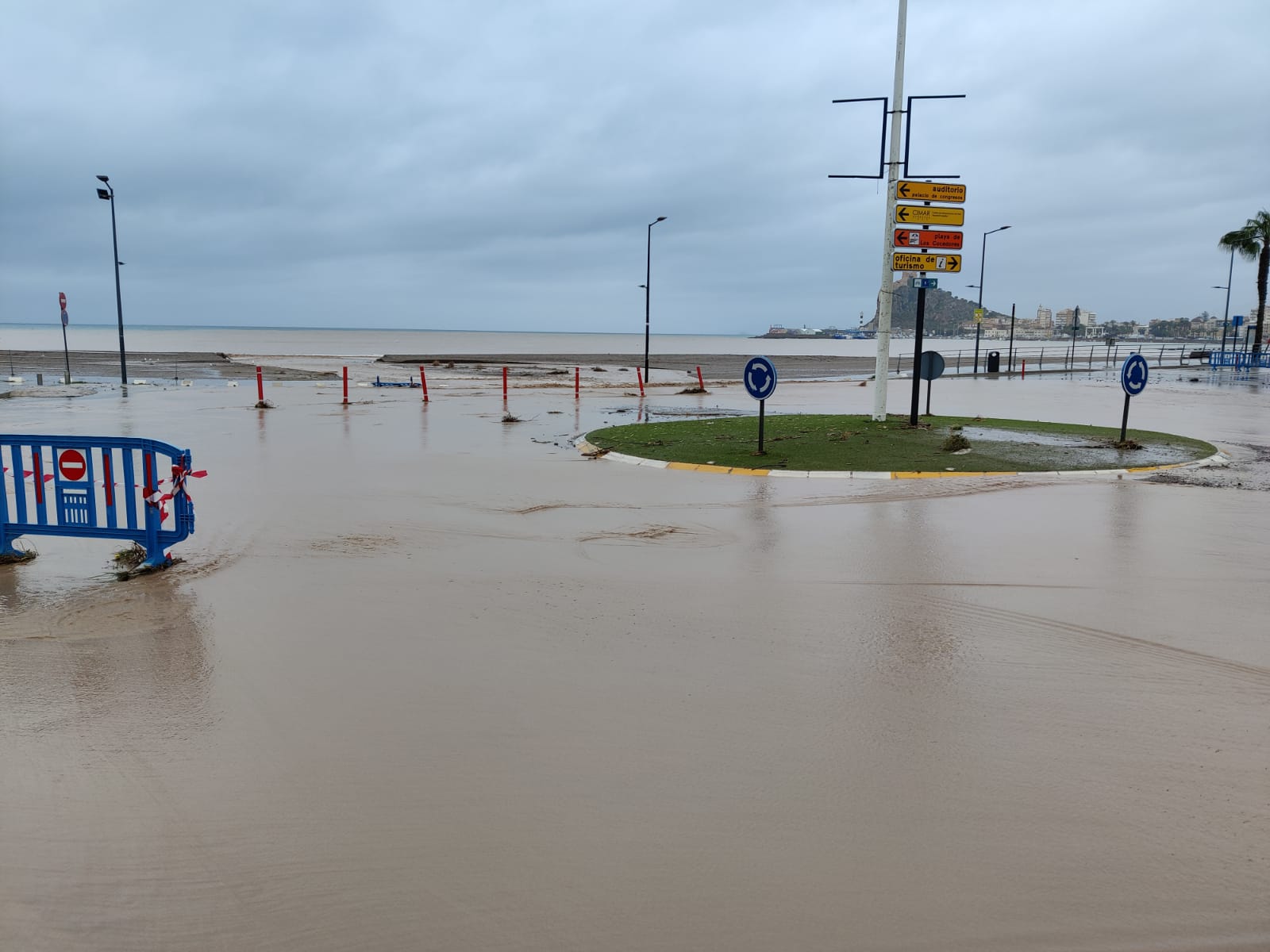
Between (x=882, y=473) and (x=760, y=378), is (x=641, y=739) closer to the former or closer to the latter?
(x=882, y=473)

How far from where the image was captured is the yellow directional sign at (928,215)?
18645 mm

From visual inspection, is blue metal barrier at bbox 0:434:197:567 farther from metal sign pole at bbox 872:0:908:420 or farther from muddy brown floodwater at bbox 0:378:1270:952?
metal sign pole at bbox 872:0:908:420

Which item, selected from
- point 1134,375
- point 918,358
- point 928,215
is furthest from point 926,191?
point 1134,375

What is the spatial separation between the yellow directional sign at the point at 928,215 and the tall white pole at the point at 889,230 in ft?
0.69

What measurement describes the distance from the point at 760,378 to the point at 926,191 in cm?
679

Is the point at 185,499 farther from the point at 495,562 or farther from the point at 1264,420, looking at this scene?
the point at 1264,420

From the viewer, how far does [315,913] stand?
11.0 feet

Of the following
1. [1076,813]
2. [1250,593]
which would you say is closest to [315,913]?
[1076,813]

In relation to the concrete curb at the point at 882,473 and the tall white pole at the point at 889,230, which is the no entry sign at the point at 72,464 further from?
the tall white pole at the point at 889,230

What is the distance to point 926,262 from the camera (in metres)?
18.8

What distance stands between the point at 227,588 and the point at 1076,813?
642 centimetres

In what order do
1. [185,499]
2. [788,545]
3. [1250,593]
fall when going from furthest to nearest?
[788,545]
[185,499]
[1250,593]

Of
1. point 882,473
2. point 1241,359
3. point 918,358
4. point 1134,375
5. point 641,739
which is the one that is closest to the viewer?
point 641,739

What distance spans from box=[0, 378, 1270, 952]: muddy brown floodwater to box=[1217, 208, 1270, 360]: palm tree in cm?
6729
